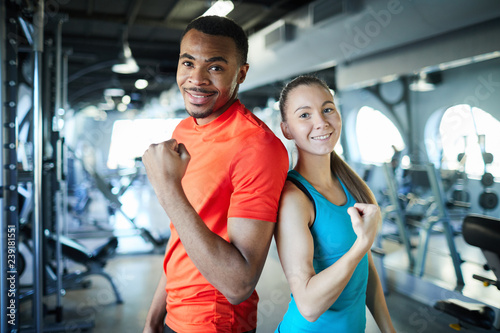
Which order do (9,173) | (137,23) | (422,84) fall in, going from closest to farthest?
(9,173) < (422,84) < (137,23)

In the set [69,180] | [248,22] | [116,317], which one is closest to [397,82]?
[248,22]

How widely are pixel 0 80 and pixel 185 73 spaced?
61.2 inches

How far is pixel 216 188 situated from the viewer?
973mm

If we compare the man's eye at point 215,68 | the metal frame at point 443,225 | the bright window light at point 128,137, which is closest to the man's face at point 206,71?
the man's eye at point 215,68

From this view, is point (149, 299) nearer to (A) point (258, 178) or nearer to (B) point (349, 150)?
(A) point (258, 178)

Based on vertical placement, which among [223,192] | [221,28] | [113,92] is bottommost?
[223,192]

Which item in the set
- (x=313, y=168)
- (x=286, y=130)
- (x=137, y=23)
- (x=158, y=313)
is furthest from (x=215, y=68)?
(x=137, y=23)

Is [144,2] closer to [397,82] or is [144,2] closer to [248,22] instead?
[248,22]

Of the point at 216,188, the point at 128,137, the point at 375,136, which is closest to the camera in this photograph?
the point at 216,188

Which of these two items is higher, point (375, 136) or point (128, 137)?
point (128, 137)

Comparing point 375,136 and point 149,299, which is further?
point 375,136

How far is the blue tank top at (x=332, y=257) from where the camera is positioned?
3.43 feet

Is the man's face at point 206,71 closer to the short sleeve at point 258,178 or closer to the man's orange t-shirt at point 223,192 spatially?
the man's orange t-shirt at point 223,192

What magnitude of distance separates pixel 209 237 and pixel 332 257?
1.23 ft
